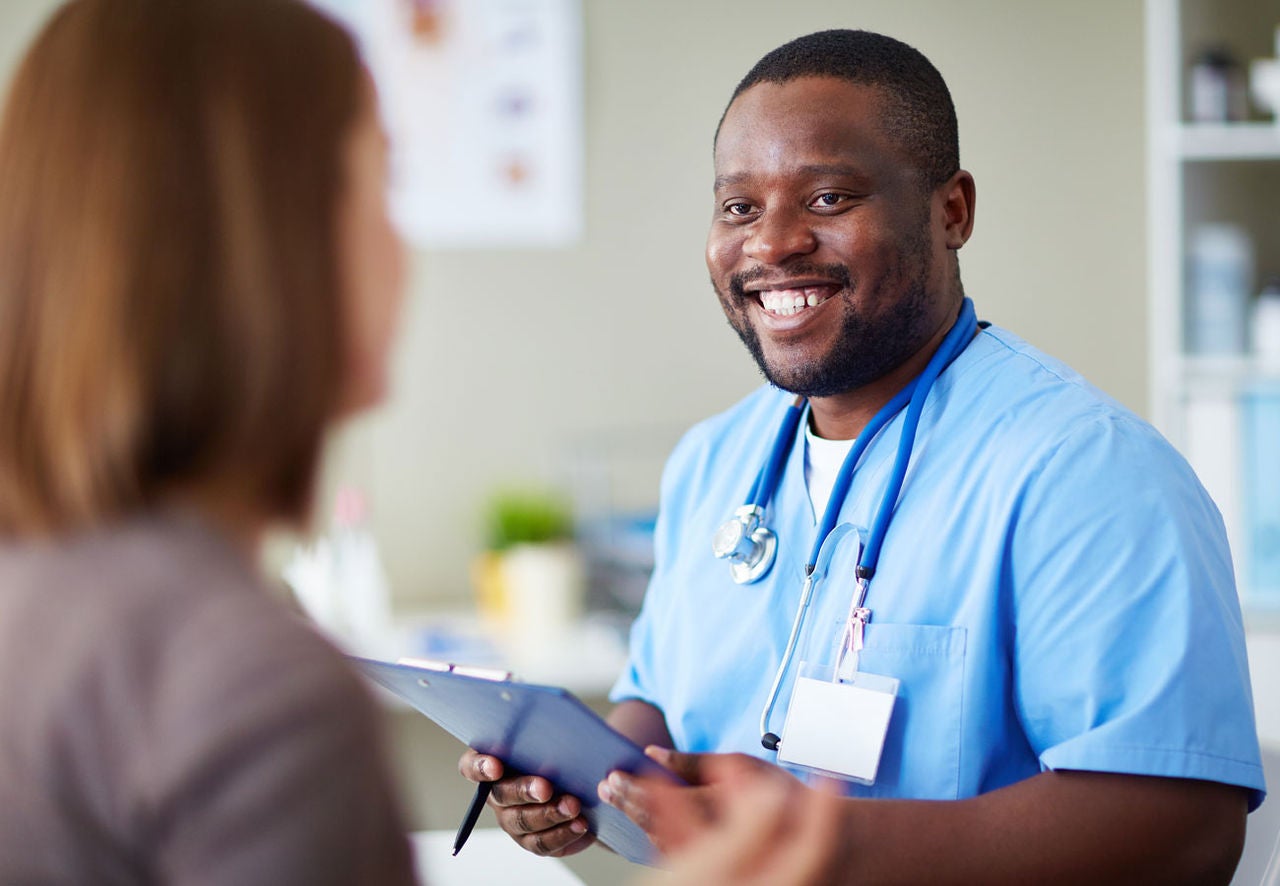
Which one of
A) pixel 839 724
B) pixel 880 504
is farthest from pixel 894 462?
pixel 839 724

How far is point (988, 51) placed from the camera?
3.02 m

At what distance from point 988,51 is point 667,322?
3.35 feet

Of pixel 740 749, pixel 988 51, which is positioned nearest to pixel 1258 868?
pixel 740 749

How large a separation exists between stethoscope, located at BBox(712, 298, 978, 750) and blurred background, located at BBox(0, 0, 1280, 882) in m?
1.43

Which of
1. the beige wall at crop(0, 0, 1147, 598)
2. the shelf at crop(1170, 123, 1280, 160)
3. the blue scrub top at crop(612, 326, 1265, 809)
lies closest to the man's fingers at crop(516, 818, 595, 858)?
the blue scrub top at crop(612, 326, 1265, 809)

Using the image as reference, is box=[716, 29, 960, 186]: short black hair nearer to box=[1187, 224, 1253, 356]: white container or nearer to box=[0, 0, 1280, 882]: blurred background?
box=[1187, 224, 1253, 356]: white container

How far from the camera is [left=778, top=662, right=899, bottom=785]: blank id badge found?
1.09 meters

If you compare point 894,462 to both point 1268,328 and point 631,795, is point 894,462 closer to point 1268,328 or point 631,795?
point 631,795

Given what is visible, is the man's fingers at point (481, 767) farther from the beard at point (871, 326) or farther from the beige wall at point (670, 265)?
the beige wall at point (670, 265)

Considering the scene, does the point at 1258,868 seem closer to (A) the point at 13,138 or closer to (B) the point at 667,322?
(A) the point at 13,138

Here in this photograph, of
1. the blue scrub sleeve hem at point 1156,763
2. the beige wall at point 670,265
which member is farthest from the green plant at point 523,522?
the blue scrub sleeve hem at point 1156,763

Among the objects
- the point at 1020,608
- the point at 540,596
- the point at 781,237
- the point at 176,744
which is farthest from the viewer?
the point at 540,596

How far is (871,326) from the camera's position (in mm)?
1259

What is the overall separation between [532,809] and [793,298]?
0.58 meters
